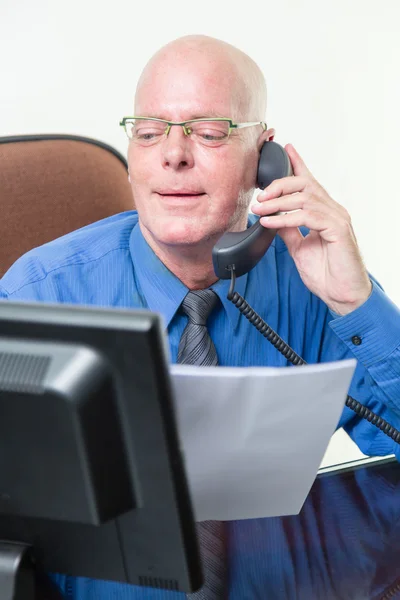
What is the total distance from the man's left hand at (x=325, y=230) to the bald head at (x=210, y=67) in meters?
0.16

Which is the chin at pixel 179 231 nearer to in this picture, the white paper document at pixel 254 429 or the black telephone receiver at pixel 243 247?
the black telephone receiver at pixel 243 247

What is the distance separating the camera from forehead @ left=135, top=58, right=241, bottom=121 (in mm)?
1217

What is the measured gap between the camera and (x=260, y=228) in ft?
3.99

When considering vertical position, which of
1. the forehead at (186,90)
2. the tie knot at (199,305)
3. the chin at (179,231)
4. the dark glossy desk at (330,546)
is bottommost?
the dark glossy desk at (330,546)

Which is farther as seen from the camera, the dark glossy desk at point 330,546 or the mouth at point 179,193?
the mouth at point 179,193

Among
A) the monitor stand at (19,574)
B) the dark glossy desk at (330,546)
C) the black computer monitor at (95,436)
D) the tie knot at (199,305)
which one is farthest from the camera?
the tie knot at (199,305)

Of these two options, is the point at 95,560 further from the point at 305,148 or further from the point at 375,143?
the point at 375,143

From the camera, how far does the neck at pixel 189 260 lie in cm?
126

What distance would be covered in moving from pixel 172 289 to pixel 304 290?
0.28m

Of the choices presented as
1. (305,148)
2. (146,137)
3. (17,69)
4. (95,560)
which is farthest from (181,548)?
(305,148)

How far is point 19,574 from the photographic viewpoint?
2.07ft

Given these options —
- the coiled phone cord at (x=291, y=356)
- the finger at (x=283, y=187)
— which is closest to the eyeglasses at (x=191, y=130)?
the finger at (x=283, y=187)

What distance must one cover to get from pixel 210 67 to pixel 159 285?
1.24 feet

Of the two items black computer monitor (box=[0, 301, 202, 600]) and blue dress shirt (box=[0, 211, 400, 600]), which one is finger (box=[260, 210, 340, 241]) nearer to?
blue dress shirt (box=[0, 211, 400, 600])
